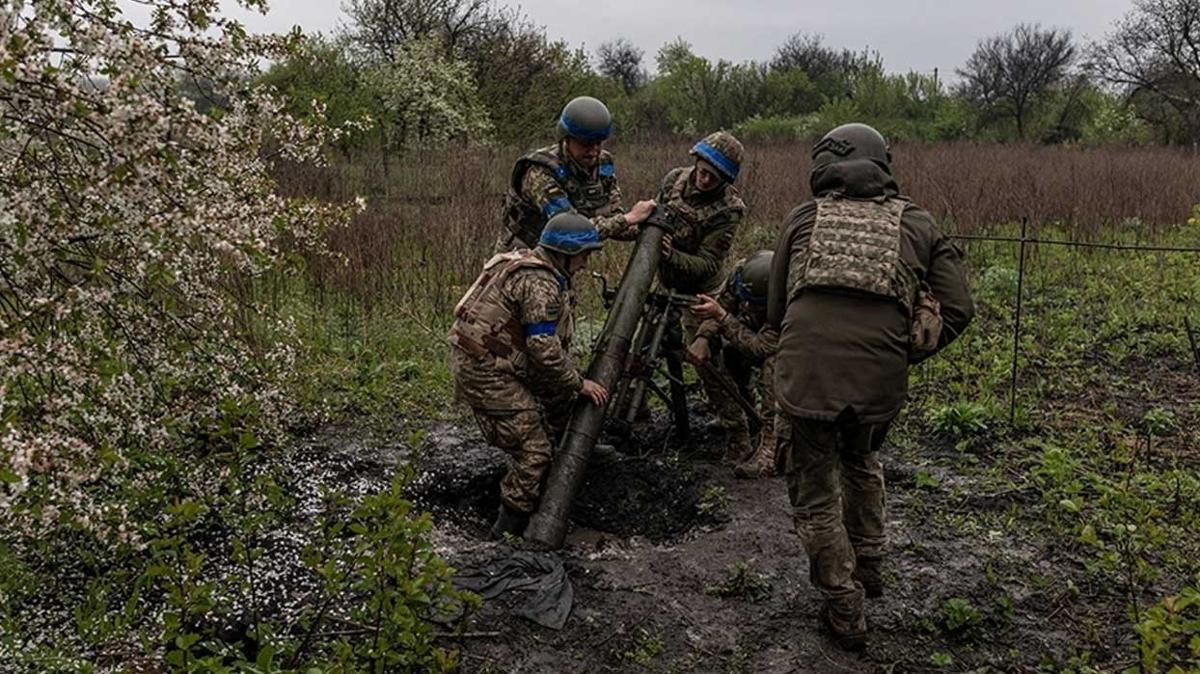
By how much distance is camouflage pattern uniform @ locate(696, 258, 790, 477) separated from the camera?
200 inches

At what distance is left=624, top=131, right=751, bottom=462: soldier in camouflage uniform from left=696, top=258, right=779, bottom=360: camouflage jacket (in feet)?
0.72

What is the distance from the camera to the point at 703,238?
5.73m

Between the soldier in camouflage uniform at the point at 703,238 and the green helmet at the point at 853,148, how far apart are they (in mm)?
1659

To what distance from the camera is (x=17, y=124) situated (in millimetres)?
3051

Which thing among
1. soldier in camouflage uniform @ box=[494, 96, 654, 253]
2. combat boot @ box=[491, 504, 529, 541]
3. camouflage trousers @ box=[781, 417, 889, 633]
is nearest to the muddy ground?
A: combat boot @ box=[491, 504, 529, 541]

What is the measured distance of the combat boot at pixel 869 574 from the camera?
402 cm

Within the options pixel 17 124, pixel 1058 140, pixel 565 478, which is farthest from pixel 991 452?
pixel 1058 140

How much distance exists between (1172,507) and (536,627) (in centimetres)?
337

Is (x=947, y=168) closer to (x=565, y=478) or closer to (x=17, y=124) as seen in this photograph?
(x=565, y=478)

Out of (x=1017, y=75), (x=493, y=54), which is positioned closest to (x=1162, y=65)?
(x=1017, y=75)

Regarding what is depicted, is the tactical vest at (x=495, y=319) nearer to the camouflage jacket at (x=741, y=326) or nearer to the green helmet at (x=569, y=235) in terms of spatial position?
the green helmet at (x=569, y=235)

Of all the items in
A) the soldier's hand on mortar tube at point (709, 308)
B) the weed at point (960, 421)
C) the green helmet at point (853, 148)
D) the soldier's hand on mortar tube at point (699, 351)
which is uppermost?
the green helmet at point (853, 148)

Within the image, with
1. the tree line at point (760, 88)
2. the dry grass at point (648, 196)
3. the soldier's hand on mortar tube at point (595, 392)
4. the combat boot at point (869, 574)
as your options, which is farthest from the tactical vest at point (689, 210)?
the tree line at point (760, 88)

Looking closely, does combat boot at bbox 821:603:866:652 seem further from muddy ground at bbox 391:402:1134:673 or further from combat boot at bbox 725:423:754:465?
combat boot at bbox 725:423:754:465
